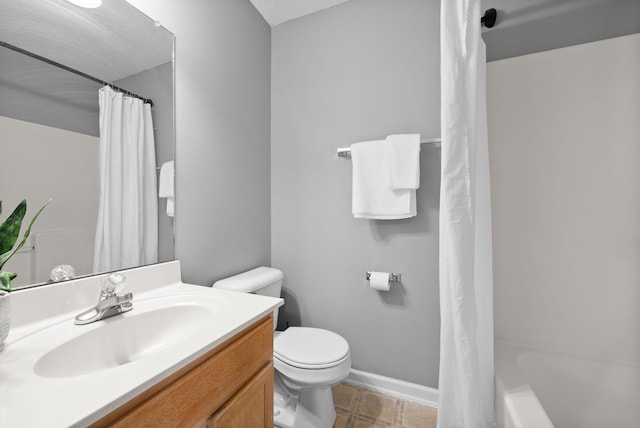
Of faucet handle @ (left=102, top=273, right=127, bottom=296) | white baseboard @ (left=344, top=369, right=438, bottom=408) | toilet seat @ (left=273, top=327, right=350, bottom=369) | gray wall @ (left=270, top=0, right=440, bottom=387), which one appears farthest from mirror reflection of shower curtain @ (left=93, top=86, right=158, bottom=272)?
white baseboard @ (left=344, top=369, right=438, bottom=408)

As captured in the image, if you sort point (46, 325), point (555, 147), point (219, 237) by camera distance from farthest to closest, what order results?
point (219, 237)
point (555, 147)
point (46, 325)

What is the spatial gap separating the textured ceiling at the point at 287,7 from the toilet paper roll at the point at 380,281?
5.77 feet

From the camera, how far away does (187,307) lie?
91 centimetres

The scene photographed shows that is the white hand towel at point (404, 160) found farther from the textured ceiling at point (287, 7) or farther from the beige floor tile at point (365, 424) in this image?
the beige floor tile at point (365, 424)

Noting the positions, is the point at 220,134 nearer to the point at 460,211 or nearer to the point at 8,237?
the point at 8,237

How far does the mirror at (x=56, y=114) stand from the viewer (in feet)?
2.36

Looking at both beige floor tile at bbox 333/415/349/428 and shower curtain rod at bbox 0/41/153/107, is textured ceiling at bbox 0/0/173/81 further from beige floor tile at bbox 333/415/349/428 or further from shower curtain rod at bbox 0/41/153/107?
beige floor tile at bbox 333/415/349/428

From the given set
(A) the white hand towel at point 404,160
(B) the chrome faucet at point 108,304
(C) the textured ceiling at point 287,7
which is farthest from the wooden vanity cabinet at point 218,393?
(C) the textured ceiling at point 287,7

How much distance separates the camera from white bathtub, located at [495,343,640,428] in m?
1.10

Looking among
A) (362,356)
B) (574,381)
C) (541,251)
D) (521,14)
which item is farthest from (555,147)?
(362,356)

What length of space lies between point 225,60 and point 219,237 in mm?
1022

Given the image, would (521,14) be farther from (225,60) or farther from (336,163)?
(225,60)

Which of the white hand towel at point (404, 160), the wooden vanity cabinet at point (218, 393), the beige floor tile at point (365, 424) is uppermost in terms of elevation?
the white hand towel at point (404, 160)

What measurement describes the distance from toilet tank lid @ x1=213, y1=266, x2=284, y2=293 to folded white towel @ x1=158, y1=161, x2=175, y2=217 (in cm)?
44
